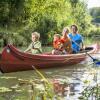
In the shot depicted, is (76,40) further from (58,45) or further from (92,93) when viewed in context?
(92,93)

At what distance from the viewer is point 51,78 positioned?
1088cm

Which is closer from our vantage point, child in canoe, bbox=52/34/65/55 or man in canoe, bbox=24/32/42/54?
man in canoe, bbox=24/32/42/54

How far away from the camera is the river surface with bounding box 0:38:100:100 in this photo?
7211 millimetres

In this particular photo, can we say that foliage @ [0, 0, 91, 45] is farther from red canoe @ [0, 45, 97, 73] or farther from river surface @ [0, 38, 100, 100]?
river surface @ [0, 38, 100, 100]

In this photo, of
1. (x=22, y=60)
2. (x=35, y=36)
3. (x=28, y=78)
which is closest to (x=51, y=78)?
(x=28, y=78)

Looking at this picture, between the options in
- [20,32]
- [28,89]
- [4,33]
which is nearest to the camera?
[28,89]

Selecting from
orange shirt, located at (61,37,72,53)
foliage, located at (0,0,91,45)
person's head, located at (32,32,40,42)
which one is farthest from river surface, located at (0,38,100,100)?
foliage, located at (0,0,91,45)

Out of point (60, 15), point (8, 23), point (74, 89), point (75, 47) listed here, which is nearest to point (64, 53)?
point (75, 47)

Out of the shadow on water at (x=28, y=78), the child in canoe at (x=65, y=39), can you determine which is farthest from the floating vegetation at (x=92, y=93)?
the child in canoe at (x=65, y=39)

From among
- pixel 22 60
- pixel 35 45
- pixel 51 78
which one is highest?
pixel 35 45

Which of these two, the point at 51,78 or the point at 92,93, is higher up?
the point at 92,93

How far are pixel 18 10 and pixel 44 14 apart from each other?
91.9 inches

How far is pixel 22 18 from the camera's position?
1272 inches

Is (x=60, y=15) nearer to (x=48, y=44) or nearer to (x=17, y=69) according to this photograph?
(x=48, y=44)
